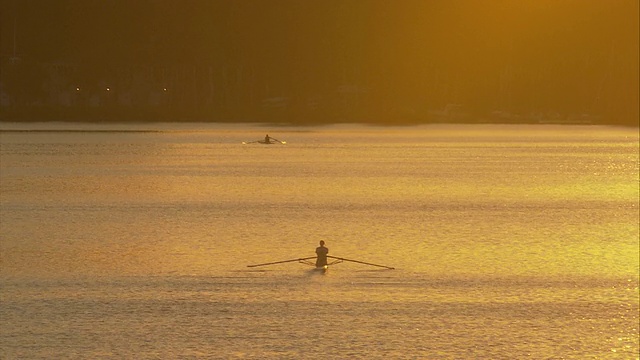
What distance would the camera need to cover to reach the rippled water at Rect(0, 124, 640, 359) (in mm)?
22297

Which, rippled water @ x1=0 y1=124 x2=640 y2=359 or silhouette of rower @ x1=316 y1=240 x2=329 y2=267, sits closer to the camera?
rippled water @ x1=0 y1=124 x2=640 y2=359

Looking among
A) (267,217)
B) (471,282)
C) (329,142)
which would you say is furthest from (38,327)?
(329,142)

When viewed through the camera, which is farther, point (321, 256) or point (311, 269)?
point (311, 269)

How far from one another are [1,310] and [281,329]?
5.82 metres

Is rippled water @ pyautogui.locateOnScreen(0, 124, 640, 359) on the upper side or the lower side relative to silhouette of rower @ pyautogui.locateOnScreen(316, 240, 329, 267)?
lower

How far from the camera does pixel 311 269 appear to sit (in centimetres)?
3038

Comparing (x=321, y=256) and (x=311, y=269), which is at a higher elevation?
(x=321, y=256)

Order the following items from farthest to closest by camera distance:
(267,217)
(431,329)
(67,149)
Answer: (67,149) → (267,217) → (431,329)

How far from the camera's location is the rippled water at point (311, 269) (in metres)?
22.3

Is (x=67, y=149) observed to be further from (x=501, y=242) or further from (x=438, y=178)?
(x=501, y=242)

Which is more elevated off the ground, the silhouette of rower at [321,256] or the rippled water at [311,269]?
the silhouette of rower at [321,256]

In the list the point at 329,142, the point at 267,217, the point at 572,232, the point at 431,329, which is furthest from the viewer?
the point at 329,142

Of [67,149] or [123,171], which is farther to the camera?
[67,149]

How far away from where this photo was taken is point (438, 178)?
7181 cm
